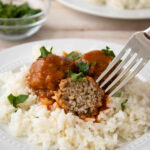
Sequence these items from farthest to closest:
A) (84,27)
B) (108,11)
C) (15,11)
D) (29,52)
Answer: (84,27)
(108,11)
(15,11)
(29,52)

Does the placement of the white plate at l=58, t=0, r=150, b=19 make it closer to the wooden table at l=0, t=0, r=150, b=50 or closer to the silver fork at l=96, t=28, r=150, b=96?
the wooden table at l=0, t=0, r=150, b=50

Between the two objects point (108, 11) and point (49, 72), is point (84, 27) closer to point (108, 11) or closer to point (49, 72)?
point (108, 11)

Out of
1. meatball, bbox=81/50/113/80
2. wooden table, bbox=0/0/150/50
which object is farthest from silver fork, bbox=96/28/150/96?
wooden table, bbox=0/0/150/50

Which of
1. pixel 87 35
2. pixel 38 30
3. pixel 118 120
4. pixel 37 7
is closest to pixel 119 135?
pixel 118 120

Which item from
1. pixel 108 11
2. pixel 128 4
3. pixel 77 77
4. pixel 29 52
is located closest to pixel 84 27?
pixel 108 11

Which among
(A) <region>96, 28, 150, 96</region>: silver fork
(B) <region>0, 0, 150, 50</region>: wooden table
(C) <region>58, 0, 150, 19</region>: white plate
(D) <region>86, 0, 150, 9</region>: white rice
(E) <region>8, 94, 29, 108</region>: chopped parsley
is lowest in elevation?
(B) <region>0, 0, 150, 50</region>: wooden table

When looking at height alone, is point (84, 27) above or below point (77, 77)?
below
